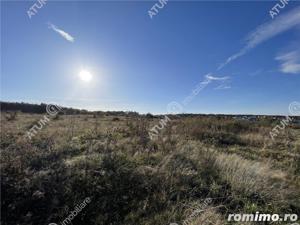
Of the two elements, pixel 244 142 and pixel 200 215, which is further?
pixel 244 142

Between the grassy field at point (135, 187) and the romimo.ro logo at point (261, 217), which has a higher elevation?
the grassy field at point (135, 187)

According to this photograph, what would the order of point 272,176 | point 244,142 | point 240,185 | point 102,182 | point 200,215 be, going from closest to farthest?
point 200,215, point 102,182, point 240,185, point 272,176, point 244,142

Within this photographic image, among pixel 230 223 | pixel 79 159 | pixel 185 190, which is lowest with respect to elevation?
pixel 230 223

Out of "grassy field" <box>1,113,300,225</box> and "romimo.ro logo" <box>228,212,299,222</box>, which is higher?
"grassy field" <box>1,113,300,225</box>

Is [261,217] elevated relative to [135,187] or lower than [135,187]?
lower

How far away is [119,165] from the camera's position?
17.0 feet

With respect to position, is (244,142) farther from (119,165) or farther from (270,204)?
(119,165)

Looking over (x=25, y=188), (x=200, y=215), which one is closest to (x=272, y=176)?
(x=200, y=215)

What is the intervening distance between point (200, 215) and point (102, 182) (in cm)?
175

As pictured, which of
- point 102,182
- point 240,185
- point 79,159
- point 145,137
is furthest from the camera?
point 145,137

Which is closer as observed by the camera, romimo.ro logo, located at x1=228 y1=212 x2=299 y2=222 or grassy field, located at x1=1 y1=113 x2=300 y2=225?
grassy field, located at x1=1 y1=113 x2=300 y2=225

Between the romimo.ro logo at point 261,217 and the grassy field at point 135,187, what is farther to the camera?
the romimo.ro logo at point 261,217

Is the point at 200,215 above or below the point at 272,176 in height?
below

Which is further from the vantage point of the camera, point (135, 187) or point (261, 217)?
point (135, 187)
